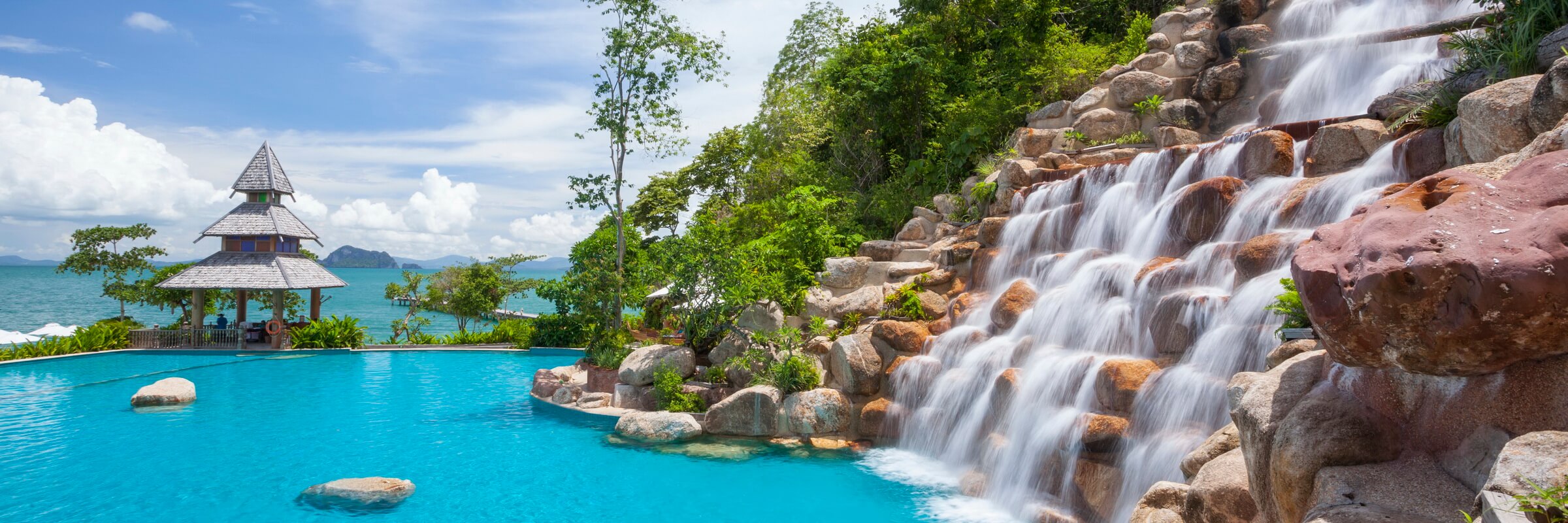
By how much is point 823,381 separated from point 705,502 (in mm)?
3925

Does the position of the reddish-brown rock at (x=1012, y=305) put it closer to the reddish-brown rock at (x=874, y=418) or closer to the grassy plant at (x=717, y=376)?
the reddish-brown rock at (x=874, y=418)

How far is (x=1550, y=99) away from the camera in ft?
22.1

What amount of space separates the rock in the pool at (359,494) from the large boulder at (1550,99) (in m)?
12.2

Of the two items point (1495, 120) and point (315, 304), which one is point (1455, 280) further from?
point (315, 304)

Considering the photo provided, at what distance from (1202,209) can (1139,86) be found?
6.87 metres

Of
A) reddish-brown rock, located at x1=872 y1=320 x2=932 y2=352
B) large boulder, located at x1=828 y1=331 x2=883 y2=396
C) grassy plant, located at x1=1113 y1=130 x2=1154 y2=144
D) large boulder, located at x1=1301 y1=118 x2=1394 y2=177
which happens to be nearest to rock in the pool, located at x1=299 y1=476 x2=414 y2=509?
large boulder, located at x1=828 y1=331 x2=883 y2=396

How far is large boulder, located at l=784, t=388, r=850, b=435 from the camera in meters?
12.4

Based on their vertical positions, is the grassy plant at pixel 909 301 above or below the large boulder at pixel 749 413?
above

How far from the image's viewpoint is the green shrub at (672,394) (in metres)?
13.7

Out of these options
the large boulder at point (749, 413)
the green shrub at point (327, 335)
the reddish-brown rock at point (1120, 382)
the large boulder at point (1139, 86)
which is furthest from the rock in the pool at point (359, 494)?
the green shrub at point (327, 335)

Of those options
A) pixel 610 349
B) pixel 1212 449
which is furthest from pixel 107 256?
pixel 1212 449

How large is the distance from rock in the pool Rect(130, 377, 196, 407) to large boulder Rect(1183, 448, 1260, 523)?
1825 cm

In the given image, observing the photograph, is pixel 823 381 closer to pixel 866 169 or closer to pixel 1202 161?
pixel 1202 161

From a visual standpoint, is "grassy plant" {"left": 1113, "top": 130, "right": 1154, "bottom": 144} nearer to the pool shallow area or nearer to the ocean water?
the pool shallow area
